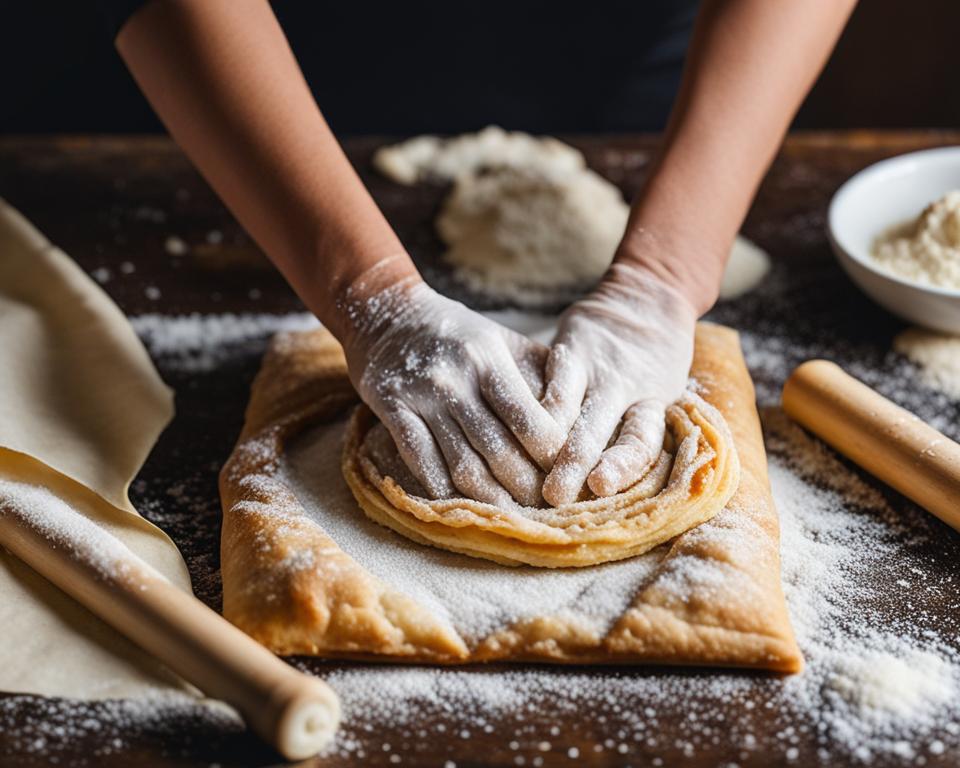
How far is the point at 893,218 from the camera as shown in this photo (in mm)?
1890

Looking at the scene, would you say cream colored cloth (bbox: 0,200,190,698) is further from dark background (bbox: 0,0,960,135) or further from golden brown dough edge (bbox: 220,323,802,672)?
dark background (bbox: 0,0,960,135)

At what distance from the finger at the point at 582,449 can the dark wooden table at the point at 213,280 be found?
0.23m

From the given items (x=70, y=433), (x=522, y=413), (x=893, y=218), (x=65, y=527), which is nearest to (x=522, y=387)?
(x=522, y=413)

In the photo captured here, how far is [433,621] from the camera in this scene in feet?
3.64

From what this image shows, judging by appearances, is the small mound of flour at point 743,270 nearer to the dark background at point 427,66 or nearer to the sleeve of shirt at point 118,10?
the dark background at point 427,66

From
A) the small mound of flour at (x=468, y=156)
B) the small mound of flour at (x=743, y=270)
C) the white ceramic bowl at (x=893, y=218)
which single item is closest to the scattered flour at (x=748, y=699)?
the white ceramic bowl at (x=893, y=218)

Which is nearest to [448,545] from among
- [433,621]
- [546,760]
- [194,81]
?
[433,621]

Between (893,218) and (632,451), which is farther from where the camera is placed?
(893,218)

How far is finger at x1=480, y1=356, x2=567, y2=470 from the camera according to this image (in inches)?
48.7

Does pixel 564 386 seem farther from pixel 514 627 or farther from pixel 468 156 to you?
pixel 468 156

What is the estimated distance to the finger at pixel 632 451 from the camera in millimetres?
1213

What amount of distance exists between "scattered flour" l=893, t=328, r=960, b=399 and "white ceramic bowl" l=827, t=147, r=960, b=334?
0.02m

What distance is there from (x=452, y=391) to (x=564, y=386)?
0.46ft

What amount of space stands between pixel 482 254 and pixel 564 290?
178 mm
